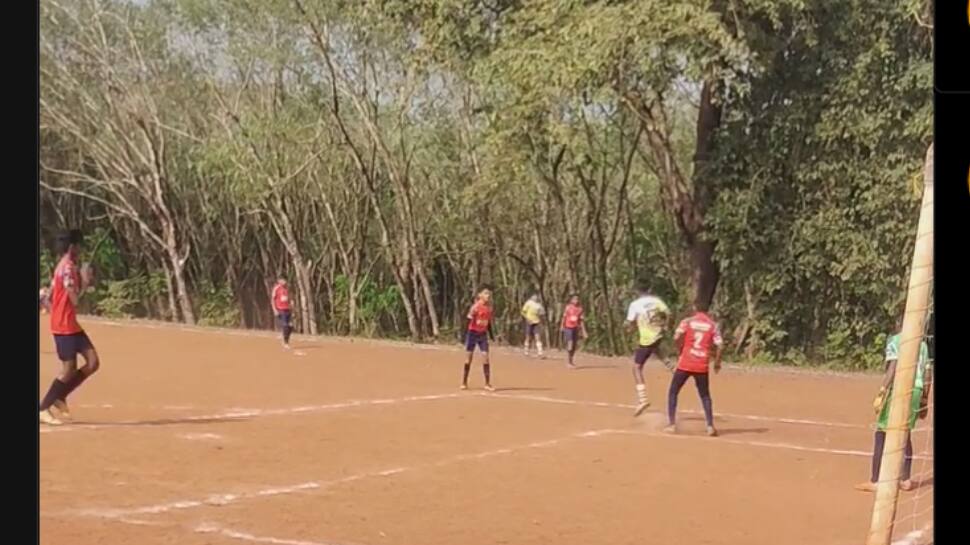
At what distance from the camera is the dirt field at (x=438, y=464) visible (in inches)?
321

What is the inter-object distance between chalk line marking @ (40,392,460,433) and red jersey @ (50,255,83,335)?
1.05m

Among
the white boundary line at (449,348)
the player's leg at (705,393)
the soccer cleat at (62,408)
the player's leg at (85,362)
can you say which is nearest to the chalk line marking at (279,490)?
the player's leg at (705,393)

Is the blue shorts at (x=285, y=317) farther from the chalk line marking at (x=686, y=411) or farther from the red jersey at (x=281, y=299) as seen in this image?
the chalk line marking at (x=686, y=411)

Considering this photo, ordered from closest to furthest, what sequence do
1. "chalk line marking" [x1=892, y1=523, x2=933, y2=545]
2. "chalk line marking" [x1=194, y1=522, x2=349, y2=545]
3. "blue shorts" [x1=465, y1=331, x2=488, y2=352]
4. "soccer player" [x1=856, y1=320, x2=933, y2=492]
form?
"chalk line marking" [x1=194, y1=522, x2=349, y2=545], "chalk line marking" [x1=892, y1=523, x2=933, y2=545], "soccer player" [x1=856, y1=320, x2=933, y2=492], "blue shorts" [x1=465, y1=331, x2=488, y2=352]

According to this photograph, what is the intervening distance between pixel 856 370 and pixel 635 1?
9.06m

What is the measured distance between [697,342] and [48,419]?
22.9ft

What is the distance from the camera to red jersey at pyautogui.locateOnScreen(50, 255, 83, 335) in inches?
449

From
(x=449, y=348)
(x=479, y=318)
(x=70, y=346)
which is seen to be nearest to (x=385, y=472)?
(x=70, y=346)

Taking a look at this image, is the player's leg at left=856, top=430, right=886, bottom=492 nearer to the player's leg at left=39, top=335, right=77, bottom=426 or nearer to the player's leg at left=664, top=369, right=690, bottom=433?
the player's leg at left=664, top=369, right=690, bottom=433

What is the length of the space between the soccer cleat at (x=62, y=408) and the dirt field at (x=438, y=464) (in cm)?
15

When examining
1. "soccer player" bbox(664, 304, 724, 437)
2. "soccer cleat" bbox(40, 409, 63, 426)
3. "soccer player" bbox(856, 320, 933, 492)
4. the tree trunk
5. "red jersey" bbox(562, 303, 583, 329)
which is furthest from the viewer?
the tree trunk

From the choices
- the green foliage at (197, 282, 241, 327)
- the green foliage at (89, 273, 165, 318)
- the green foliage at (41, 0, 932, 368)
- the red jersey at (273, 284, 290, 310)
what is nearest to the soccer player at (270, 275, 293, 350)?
the red jersey at (273, 284, 290, 310)
